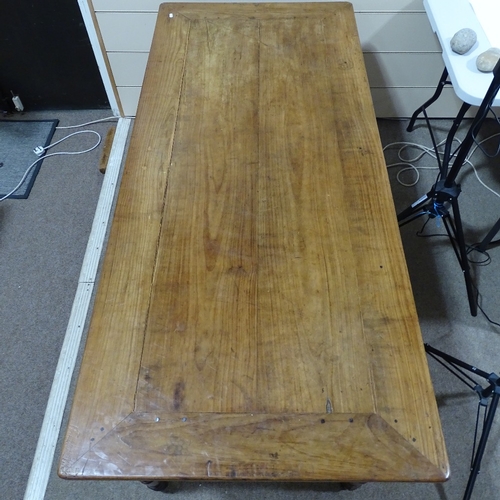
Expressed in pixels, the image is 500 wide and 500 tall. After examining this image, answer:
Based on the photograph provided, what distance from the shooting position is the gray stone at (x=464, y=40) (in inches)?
44.5

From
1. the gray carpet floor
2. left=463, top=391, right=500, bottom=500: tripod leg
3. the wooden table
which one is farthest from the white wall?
left=463, top=391, right=500, bottom=500: tripod leg

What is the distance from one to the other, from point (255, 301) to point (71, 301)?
3.05 ft

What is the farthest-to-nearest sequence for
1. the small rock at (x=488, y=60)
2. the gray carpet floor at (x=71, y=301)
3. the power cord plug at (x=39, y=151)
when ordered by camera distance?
1. the power cord plug at (x=39, y=151)
2. the gray carpet floor at (x=71, y=301)
3. the small rock at (x=488, y=60)

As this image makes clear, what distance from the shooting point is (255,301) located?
0.88 metres

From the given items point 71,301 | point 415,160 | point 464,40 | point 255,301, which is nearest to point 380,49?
point 415,160

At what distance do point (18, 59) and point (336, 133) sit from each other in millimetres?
1444

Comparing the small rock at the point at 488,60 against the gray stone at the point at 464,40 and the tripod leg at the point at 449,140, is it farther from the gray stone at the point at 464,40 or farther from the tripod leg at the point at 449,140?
the tripod leg at the point at 449,140

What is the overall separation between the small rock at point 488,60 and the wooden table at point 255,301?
0.27 meters

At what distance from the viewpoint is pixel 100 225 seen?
5.71 ft

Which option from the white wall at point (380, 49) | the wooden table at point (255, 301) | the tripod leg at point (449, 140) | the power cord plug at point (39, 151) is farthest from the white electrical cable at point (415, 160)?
the power cord plug at point (39, 151)

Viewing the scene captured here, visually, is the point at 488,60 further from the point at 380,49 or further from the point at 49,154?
the point at 49,154

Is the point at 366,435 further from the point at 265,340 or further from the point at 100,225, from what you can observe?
the point at 100,225

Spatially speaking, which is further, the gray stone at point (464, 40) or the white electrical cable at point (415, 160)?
the white electrical cable at point (415, 160)

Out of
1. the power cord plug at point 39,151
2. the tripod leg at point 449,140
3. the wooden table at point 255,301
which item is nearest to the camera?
the wooden table at point 255,301
